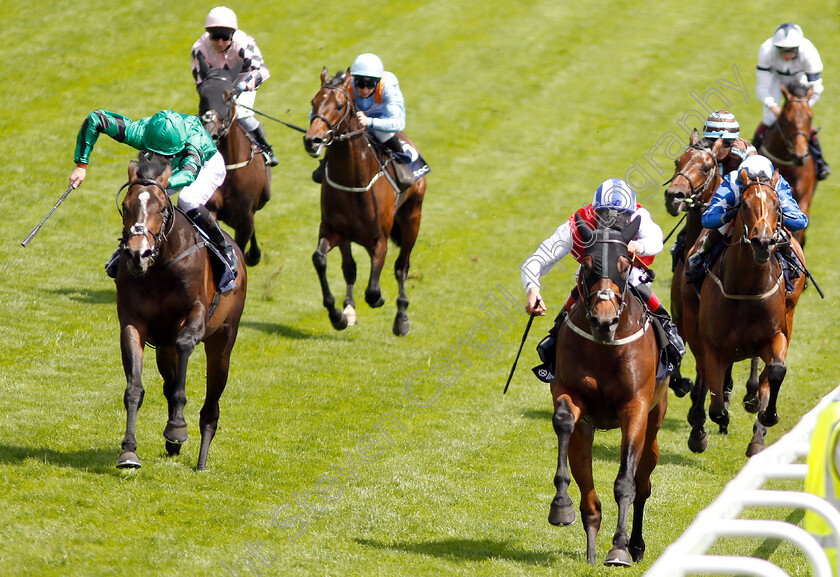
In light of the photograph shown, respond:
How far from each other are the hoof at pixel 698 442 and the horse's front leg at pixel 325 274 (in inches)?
169

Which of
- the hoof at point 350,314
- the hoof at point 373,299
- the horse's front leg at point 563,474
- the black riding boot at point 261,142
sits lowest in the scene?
the hoof at point 350,314

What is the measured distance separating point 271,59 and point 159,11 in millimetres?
3091

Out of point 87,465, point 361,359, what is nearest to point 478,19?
point 361,359

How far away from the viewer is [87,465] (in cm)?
780

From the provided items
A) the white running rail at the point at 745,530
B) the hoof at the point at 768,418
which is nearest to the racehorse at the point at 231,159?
the hoof at the point at 768,418

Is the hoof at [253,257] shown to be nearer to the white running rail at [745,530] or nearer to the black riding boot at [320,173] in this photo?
the black riding boot at [320,173]

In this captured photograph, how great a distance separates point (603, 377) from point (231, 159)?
6725 mm

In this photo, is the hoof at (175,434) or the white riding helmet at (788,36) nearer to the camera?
the hoof at (175,434)

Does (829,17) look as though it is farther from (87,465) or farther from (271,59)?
(87,465)

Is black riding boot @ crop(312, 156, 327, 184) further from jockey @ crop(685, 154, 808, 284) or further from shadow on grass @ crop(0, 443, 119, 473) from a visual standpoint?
jockey @ crop(685, 154, 808, 284)

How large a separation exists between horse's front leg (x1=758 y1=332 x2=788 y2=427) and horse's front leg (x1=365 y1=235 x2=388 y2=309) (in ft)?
15.1

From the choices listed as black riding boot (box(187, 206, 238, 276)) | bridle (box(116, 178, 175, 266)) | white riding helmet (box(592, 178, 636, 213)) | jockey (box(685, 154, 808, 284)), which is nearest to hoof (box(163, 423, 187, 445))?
bridle (box(116, 178, 175, 266))

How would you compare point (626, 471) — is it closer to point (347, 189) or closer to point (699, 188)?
point (699, 188)

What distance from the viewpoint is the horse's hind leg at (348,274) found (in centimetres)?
1199
